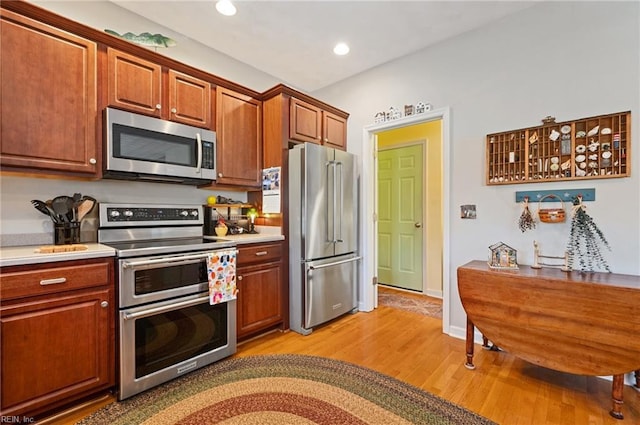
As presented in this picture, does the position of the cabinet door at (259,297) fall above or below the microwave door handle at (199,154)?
below

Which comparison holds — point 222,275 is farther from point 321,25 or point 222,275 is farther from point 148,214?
point 321,25

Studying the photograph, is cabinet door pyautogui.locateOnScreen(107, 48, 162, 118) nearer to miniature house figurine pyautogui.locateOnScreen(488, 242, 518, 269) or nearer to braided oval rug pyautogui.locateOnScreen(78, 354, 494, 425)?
braided oval rug pyautogui.locateOnScreen(78, 354, 494, 425)

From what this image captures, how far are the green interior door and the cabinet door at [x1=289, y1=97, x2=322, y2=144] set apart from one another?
1.72 metres

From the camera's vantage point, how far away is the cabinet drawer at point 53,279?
55.2 inches

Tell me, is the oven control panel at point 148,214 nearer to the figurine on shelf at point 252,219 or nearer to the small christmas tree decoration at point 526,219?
the figurine on shelf at point 252,219

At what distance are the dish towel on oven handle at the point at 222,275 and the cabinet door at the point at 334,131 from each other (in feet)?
5.53

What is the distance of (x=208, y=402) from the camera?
5.56 feet

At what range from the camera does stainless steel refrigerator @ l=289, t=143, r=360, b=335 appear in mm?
2711

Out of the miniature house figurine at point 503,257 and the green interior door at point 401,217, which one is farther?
the green interior door at point 401,217

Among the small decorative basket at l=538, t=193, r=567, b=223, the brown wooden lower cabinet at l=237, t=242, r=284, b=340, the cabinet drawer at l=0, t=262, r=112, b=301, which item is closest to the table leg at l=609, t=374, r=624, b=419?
the small decorative basket at l=538, t=193, r=567, b=223

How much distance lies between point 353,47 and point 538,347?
2.92 m

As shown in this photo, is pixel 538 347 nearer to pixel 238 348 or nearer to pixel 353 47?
pixel 238 348

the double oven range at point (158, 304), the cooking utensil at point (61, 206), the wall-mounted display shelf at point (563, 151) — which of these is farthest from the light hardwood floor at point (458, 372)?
the wall-mounted display shelf at point (563, 151)

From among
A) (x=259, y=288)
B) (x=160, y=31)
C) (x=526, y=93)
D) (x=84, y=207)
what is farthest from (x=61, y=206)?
(x=526, y=93)
